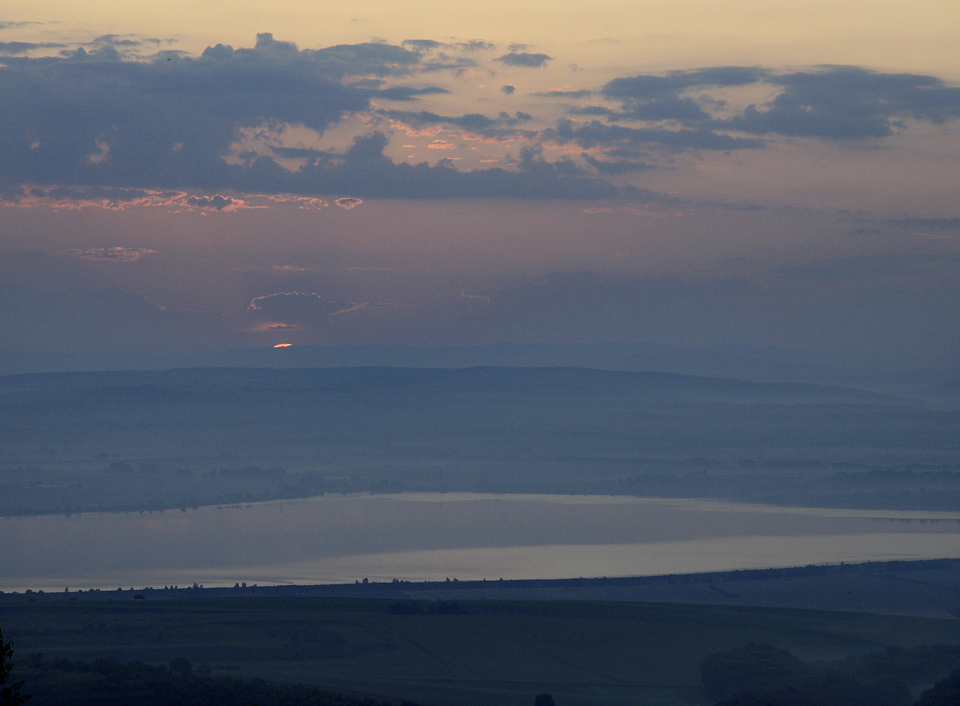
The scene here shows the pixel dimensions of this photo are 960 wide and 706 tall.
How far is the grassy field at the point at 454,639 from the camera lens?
34094mm

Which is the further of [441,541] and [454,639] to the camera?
[441,541]

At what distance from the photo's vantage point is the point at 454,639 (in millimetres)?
40344

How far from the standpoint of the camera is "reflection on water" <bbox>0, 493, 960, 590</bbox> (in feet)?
207

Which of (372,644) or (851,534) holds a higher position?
(851,534)

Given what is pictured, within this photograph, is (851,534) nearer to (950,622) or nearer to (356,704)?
(950,622)

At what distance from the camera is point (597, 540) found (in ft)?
252

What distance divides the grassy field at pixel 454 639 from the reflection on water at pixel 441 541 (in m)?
14.8

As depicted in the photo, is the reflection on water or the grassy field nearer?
the grassy field

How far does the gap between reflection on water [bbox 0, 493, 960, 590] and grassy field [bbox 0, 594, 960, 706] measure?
14779 mm

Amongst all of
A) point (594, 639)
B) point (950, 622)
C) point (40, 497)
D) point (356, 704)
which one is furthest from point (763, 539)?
point (40, 497)

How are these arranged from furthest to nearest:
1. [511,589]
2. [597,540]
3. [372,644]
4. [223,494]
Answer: [223,494], [597,540], [511,589], [372,644]

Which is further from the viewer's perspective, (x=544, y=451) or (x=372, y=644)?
(x=544, y=451)

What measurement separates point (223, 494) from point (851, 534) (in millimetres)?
61014

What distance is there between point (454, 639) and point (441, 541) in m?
35.6
